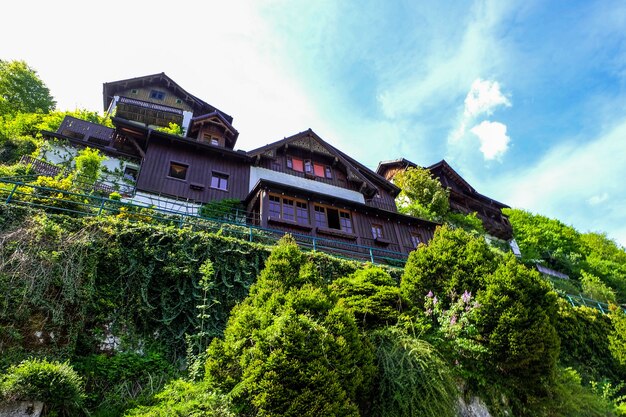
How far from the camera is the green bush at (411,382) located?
596 cm

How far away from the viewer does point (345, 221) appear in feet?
60.8

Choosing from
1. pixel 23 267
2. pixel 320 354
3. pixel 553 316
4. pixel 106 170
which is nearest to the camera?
pixel 320 354

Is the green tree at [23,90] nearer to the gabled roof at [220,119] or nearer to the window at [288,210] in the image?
the gabled roof at [220,119]

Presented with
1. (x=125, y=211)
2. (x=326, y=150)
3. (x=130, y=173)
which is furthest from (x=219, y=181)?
(x=125, y=211)

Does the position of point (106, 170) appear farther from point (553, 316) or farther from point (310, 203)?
point (553, 316)

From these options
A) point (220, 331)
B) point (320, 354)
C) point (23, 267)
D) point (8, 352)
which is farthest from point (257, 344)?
point (23, 267)

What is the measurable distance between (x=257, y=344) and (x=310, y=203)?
12786 millimetres

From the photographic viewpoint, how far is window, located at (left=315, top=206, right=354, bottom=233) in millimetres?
Answer: 17812

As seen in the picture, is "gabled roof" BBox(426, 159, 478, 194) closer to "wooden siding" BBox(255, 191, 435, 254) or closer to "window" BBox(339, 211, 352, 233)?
"wooden siding" BBox(255, 191, 435, 254)

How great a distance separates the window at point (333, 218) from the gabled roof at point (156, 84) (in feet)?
69.8

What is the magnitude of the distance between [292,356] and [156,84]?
3534 centimetres

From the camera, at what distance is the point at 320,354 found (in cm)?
532

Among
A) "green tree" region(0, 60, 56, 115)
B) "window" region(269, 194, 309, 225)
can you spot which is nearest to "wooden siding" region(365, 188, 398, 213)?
"window" region(269, 194, 309, 225)

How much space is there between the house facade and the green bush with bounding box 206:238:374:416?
10.0m
